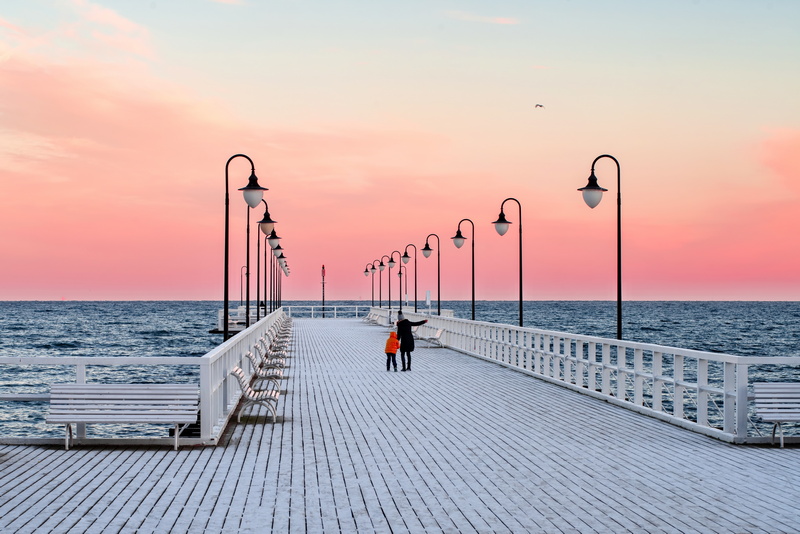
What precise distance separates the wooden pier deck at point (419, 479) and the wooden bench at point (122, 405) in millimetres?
383

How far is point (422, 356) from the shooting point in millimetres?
27625

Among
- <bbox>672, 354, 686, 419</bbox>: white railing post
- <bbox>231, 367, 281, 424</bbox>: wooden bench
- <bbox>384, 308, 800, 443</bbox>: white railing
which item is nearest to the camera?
<bbox>384, 308, 800, 443</bbox>: white railing

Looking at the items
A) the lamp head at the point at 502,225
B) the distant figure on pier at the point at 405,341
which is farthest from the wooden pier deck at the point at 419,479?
the lamp head at the point at 502,225

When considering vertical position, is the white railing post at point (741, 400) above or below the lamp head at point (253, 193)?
below

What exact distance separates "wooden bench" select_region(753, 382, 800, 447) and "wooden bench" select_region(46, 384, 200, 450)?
6905mm

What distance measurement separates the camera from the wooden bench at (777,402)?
36.6ft

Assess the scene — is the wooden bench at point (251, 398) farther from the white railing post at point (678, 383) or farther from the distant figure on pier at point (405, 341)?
the distant figure on pier at point (405, 341)

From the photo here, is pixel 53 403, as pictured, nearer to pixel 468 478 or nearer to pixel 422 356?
pixel 468 478

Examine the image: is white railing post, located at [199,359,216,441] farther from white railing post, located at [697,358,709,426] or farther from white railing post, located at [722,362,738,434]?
white railing post, located at [722,362,738,434]

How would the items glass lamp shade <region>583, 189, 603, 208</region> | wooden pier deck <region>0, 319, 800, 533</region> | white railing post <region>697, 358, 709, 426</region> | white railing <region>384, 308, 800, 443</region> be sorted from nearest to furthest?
wooden pier deck <region>0, 319, 800, 533</region>, white railing <region>384, 308, 800, 443</region>, white railing post <region>697, 358, 709, 426</region>, glass lamp shade <region>583, 189, 603, 208</region>

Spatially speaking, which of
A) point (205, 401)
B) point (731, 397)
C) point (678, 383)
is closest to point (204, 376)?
point (205, 401)

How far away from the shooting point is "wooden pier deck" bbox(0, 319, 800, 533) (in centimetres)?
745

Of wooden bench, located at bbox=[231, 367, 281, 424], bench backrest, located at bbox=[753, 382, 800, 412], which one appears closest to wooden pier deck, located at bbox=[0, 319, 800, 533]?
wooden bench, located at bbox=[231, 367, 281, 424]

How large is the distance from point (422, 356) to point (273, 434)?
15755 mm
